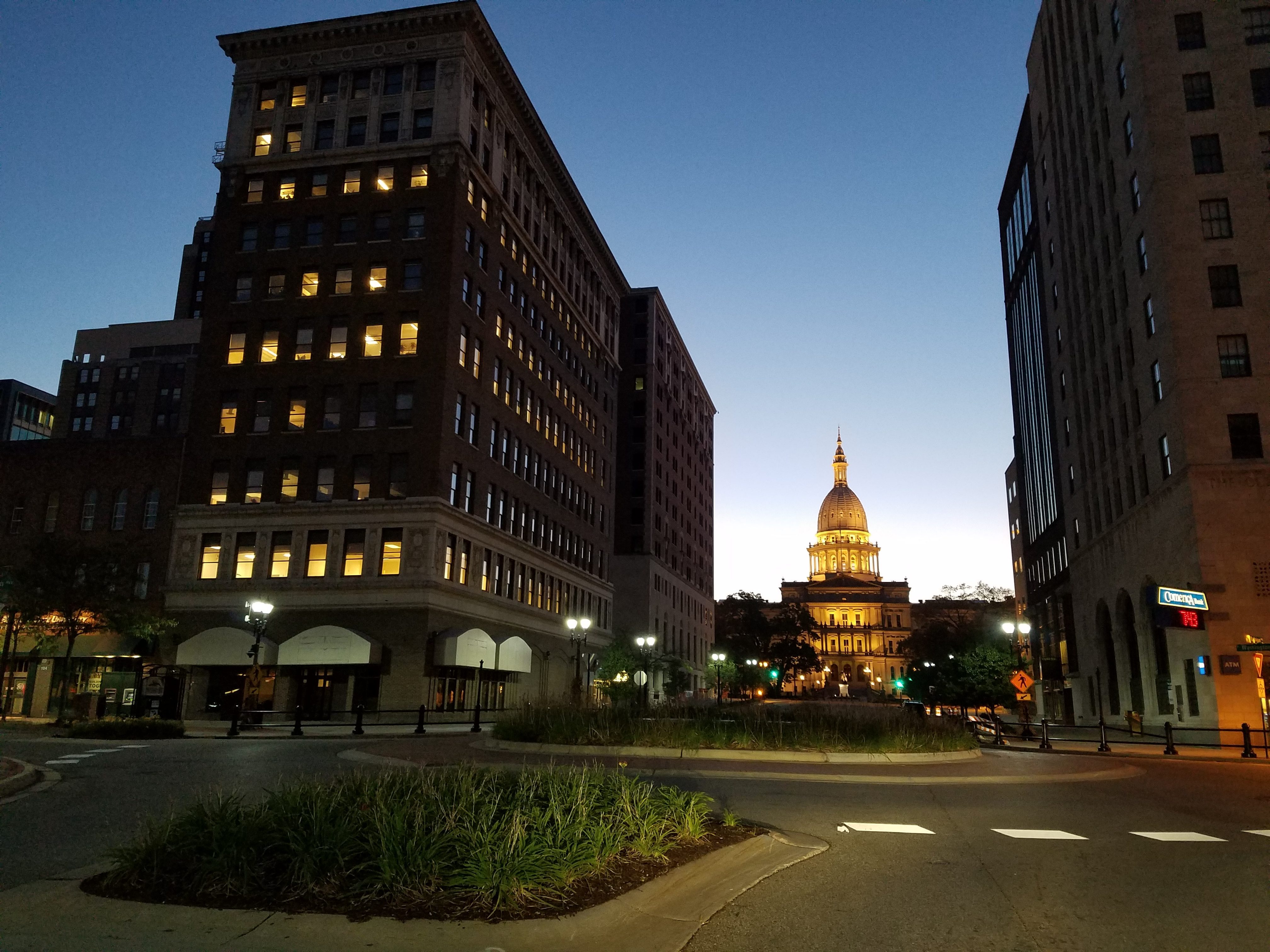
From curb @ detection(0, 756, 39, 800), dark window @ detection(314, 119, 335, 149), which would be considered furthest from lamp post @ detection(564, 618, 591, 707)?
dark window @ detection(314, 119, 335, 149)

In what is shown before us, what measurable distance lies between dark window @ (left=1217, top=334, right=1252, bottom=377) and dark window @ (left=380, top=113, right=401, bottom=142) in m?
43.4

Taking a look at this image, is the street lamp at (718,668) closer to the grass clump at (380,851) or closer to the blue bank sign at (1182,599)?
the blue bank sign at (1182,599)

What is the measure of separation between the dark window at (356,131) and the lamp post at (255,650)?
27.2 m

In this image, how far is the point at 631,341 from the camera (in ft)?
342

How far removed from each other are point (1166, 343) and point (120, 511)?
54319 millimetres

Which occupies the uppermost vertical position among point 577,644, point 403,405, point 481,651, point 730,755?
point 403,405

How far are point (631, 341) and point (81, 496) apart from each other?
60596mm

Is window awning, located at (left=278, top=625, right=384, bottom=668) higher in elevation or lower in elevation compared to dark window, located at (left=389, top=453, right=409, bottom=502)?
lower

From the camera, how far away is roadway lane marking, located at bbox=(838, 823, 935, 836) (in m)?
12.5

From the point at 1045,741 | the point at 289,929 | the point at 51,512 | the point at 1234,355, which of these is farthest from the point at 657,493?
the point at 289,929

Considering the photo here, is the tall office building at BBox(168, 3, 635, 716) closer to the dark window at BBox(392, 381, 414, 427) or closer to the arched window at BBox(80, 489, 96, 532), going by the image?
the dark window at BBox(392, 381, 414, 427)

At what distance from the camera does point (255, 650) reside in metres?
38.2

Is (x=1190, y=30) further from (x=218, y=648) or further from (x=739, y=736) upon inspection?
(x=218, y=648)

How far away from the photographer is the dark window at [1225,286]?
39.9 meters
